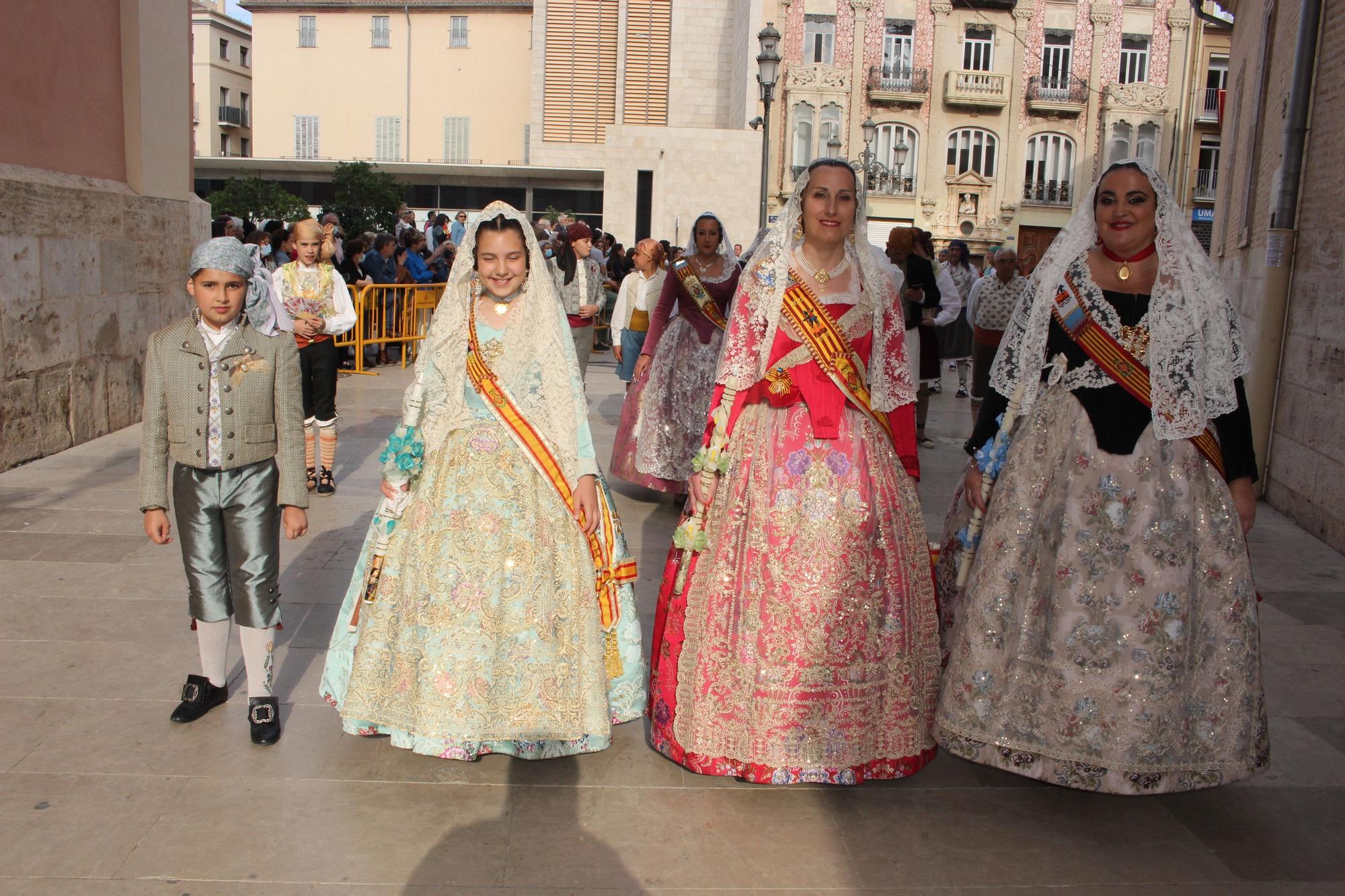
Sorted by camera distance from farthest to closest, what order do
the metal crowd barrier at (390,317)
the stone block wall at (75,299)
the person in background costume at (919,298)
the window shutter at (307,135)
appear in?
the window shutter at (307,135), the metal crowd barrier at (390,317), the person in background costume at (919,298), the stone block wall at (75,299)

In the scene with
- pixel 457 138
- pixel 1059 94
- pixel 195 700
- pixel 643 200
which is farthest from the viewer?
pixel 457 138

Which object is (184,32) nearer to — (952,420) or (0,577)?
(0,577)

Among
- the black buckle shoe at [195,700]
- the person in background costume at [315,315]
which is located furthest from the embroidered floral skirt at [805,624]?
the person in background costume at [315,315]

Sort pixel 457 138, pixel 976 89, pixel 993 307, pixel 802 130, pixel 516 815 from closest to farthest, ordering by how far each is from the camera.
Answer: pixel 516 815
pixel 993 307
pixel 976 89
pixel 802 130
pixel 457 138

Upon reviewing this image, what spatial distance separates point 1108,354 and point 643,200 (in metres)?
27.0

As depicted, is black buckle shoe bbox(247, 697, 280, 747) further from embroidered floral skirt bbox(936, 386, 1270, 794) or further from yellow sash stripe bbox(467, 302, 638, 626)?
embroidered floral skirt bbox(936, 386, 1270, 794)

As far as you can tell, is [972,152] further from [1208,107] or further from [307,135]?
[307,135]

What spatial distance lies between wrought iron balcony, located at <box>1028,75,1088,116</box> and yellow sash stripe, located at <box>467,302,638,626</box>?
38681mm

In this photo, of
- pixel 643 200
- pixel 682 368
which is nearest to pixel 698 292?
pixel 682 368

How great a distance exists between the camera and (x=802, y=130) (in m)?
39.1

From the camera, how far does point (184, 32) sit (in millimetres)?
11109

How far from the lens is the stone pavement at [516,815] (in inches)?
126

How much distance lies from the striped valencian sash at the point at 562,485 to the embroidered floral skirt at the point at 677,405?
147 inches

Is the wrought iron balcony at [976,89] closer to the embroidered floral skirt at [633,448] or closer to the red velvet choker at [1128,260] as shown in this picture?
the embroidered floral skirt at [633,448]
